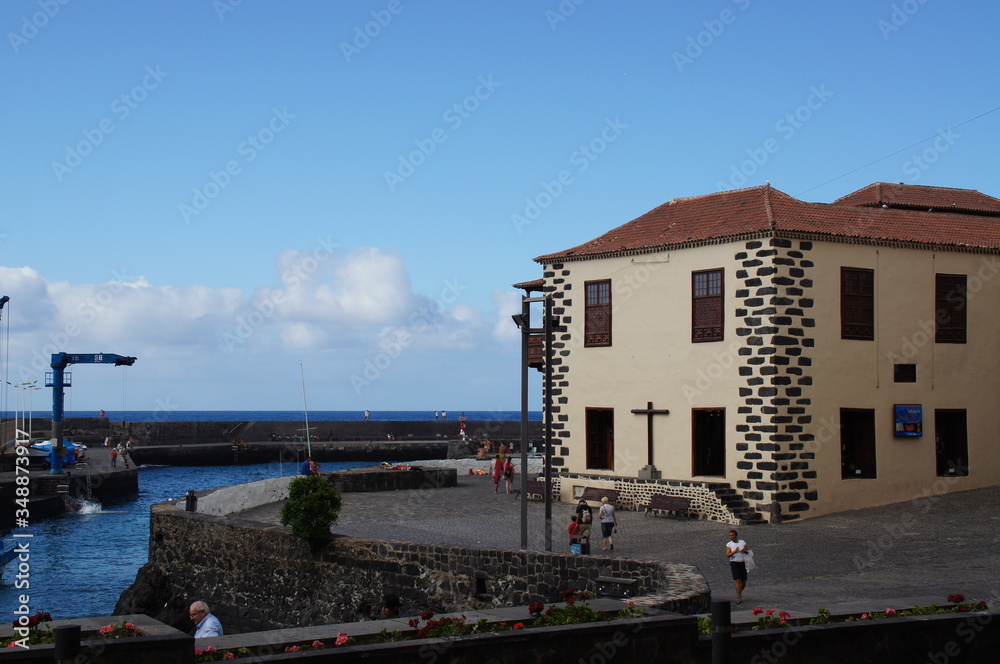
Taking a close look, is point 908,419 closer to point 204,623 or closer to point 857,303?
point 857,303

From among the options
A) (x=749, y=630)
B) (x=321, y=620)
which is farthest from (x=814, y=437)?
(x=749, y=630)

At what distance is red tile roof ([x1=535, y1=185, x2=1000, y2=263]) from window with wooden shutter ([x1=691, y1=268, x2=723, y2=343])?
0.85m

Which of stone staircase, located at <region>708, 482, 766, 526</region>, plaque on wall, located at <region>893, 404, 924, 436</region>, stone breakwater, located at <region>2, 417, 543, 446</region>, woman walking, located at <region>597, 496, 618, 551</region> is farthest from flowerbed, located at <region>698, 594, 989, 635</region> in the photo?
stone breakwater, located at <region>2, 417, 543, 446</region>

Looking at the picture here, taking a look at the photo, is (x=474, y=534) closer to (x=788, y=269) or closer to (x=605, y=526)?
(x=605, y=526)

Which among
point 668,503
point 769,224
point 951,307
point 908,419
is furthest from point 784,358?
point 951,307

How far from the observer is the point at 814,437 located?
23.9 meters

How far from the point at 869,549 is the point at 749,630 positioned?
10.5 metres

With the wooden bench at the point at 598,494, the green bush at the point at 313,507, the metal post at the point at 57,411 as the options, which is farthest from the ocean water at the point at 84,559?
the wooden bench at the point at 598,494

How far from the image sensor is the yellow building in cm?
2367

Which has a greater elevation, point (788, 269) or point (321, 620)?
point (788, 269)

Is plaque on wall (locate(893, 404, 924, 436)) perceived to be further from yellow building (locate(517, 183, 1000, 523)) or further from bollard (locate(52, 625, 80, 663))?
bollard (locate(52, 625, 80, 663))

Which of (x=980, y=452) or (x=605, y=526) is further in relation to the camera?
(x=980, y=452)

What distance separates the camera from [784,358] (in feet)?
77.2

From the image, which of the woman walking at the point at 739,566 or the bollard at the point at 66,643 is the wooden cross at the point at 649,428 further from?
the bollard at the point at 66,643
